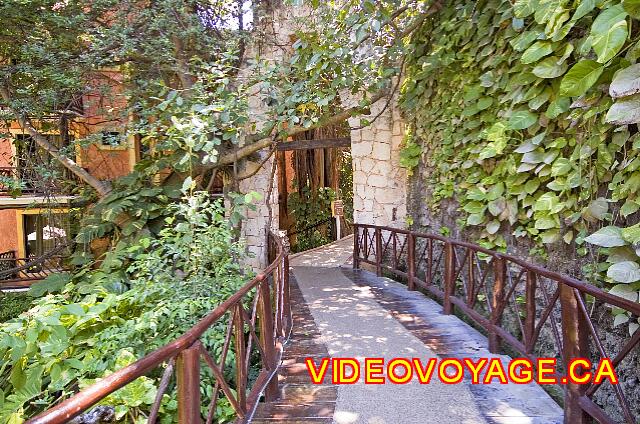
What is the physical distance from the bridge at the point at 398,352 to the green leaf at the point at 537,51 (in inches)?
55.8

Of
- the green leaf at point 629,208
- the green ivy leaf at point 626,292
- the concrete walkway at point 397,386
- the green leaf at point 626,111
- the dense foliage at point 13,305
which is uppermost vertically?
the green leaf at point 626,111

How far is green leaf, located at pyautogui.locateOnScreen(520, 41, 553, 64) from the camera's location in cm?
291

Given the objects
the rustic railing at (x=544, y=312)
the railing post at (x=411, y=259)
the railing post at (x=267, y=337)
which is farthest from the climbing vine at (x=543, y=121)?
the railing post at (x=267, y=337)

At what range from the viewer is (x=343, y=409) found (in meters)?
2.47

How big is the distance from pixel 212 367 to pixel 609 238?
2.23 meters

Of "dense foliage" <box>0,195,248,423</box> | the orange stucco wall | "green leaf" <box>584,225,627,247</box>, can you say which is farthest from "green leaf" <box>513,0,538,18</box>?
the orange stucco wall

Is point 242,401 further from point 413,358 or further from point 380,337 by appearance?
point 380,337

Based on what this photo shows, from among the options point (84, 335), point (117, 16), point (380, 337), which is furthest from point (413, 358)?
point (117, 16)

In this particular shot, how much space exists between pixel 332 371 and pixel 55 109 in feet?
18.7

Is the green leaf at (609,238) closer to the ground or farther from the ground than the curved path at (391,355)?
farther from the ground

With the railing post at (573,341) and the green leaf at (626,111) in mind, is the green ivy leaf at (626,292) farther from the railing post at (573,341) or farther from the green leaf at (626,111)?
the green leaf at (626,111)

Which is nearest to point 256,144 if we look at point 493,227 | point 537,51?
point 493,227

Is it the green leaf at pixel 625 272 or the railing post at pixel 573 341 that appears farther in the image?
the green leaf at pixel 625 272

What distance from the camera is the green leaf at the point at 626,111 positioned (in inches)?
87.4
